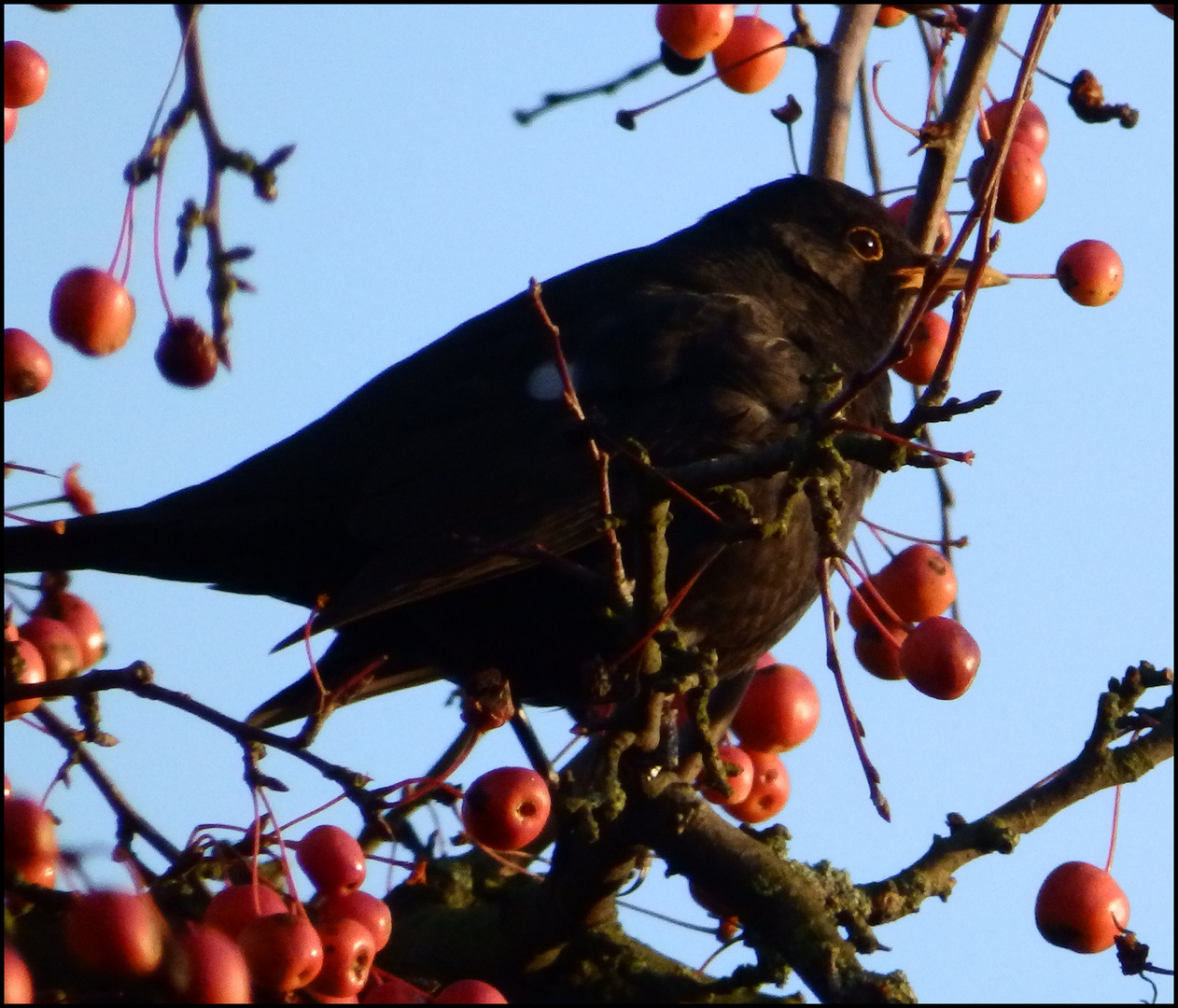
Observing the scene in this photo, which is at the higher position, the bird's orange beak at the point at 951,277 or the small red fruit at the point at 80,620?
the bird's orange beak at the point at 951,277

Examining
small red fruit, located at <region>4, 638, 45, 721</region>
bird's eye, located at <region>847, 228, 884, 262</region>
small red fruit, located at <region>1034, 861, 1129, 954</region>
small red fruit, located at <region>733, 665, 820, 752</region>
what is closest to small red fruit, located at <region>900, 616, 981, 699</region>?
small red fruit, located at <region>1034, 861, 1129, 954</region>

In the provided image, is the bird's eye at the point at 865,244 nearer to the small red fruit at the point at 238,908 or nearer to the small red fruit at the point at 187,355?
the small red fruit at the point at 187,355

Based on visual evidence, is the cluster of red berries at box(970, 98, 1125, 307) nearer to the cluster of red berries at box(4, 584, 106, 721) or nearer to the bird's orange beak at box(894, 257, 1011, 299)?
the bird's orange beak at box(894, 257, 1011, 299)

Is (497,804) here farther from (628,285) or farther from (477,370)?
(628,285)

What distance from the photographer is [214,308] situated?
358 cm

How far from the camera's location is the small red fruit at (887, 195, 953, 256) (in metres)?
4.45

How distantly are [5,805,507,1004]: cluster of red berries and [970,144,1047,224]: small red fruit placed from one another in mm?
2134

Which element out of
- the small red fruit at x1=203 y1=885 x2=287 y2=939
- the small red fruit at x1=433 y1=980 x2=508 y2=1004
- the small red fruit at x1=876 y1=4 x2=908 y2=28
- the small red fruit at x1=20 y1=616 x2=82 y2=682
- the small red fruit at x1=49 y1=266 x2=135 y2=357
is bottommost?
the small red fruit at x1=433 y1=980 x2=508 y2=1004

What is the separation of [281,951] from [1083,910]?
152cm

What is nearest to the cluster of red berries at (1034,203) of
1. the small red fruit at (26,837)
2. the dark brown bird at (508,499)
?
the dark brown bird at (508,499)

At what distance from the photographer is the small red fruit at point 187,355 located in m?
3.75

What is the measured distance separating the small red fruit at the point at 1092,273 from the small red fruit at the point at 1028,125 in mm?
322

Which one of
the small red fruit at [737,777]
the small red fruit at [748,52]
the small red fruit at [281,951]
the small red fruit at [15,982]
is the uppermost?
the small red fruit at [748,52]

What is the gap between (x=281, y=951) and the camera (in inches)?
92.1
